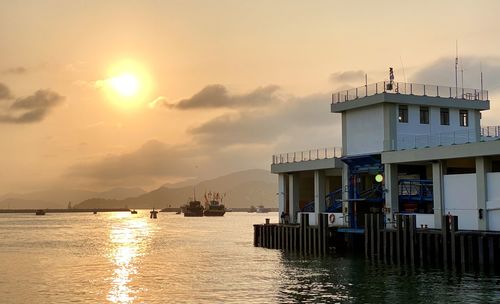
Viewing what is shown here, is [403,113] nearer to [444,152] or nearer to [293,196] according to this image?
[444,152]

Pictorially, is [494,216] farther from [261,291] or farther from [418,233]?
[261,291]

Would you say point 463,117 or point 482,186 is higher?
point 463,117

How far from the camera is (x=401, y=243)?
55.7 metres

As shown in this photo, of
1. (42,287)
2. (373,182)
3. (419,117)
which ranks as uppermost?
(419,117)

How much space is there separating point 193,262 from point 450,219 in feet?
92.5

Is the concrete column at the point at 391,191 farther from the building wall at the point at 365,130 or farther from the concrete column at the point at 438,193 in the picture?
the concrete column at the point at 438,193

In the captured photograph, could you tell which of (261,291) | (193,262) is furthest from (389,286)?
(193,262)

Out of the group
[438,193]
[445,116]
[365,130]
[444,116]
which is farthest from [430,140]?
[438,193]

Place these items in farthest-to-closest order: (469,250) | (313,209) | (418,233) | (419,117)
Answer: (313,209), (419,117), (418,233), (469,250)

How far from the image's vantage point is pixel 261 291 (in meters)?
43.9

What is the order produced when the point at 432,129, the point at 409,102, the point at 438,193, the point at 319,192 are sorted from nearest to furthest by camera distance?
the point at 438,193 < the point at 409,102 < the point at 432,129 < the point at 319,192

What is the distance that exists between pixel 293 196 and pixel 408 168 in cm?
1911

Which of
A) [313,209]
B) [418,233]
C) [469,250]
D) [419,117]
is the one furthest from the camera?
[313,209]

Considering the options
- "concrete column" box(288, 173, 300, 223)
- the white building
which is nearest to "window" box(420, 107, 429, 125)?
Result: the white building
